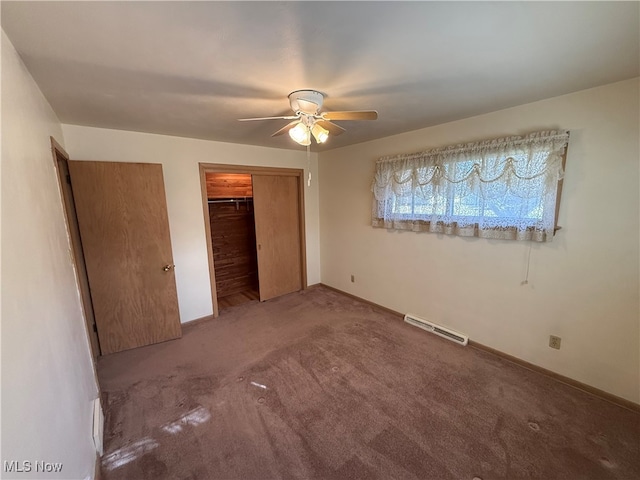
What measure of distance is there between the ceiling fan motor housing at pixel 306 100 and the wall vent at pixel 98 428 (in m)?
2.43

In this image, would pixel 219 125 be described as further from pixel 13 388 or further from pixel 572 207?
pixel 572 207

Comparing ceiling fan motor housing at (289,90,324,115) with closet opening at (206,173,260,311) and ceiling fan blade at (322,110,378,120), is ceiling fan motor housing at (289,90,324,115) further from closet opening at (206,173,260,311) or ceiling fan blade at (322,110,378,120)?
closet opening at (206,173,260,311)

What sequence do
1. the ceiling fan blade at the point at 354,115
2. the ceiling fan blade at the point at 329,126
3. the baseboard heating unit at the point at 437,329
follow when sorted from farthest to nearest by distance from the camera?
the baseboard heating unit at the point at 437,329 → the ceiling fan blade at the point at 329,126 → the ceiling fan blade at the point at 354,115

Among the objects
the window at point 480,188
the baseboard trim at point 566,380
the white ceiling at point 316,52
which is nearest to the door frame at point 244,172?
the white ceiling at point 316,52

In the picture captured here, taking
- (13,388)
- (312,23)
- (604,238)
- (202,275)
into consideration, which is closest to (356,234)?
(202,275)

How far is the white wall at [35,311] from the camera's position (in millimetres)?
807

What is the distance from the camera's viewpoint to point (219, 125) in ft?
8.44

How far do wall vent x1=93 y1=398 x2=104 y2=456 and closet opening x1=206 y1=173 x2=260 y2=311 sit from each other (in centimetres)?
229

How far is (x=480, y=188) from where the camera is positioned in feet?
7.96

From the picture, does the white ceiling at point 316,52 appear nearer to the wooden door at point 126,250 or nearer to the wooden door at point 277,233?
the wooden door at point 126,250

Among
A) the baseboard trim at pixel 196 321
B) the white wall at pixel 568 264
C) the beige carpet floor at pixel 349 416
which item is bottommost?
the beige carpet floor at pixel 349 416

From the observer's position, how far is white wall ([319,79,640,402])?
182 cm

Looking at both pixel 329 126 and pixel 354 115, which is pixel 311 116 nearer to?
pixel 329 126

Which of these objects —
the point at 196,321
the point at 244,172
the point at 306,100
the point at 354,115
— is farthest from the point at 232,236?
the point at 354,115
